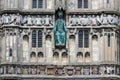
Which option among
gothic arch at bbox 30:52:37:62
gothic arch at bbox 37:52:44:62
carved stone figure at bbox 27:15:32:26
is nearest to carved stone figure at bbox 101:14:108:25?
gothic arch at bbox 37:52:44:62

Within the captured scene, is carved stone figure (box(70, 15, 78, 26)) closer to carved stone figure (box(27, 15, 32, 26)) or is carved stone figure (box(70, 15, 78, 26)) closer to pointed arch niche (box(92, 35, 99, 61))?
pointed arch niche (box(92, 35, 99, 61))

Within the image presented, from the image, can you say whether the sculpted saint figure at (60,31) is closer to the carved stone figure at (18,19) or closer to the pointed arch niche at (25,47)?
the pointed arch niche at (25,47)

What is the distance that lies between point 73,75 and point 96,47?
2.35 m

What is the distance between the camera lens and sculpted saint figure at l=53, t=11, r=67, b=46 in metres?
42.0

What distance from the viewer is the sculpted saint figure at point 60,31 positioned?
41969mm

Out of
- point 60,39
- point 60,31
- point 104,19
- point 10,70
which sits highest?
point 104,19

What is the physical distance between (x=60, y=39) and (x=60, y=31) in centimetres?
52

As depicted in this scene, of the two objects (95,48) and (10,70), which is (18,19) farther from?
(95,48)

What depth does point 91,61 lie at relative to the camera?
41.9m

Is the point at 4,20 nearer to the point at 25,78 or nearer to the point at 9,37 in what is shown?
the point at 9,37

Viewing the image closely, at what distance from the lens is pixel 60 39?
42.0 metres

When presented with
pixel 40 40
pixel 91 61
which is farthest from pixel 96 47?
pixel 40 40

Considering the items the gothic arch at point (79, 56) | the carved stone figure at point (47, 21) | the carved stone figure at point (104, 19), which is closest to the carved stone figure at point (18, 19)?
the carved stone figure at point (47, 21)

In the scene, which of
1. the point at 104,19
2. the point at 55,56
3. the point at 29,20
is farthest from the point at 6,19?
the point at 104,19
